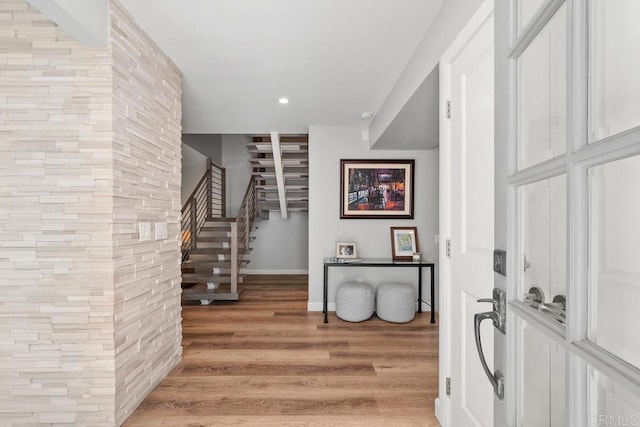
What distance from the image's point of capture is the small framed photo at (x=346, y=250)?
4379 millimetres

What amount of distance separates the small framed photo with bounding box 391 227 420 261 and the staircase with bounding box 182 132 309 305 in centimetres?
204

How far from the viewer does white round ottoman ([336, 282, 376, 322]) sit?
13.1 ft

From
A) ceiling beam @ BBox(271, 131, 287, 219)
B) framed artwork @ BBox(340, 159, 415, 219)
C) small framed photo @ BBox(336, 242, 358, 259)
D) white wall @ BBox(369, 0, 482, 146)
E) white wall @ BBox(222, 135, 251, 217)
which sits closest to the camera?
white wall @ BBox(369, 0, 482, 146)

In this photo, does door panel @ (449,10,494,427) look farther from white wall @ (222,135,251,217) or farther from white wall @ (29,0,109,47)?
white wall @ (222,135,251,217)

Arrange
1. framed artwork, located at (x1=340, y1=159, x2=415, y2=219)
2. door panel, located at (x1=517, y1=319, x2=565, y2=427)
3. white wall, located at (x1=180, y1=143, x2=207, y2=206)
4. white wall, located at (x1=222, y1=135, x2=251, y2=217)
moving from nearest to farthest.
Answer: door panel, located at (x1=517, y1=319, x2=565, y2=427)
framed artwork, located at (x1=340, y1=159, x2=415, y2=219)
white wall, located at (x1=180, y1=143, x2=207, y2=206)
white wall, located at (x1=222, y1=135, x2=251, y2=217)

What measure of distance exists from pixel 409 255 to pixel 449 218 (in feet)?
8.25

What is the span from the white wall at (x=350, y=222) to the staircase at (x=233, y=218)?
87 centimetres

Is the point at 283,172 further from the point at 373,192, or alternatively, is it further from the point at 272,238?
the point at 272,238

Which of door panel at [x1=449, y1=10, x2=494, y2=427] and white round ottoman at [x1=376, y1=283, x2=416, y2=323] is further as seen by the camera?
white round ottoman at [x1=376, y1=283, x2=416, y2=323]

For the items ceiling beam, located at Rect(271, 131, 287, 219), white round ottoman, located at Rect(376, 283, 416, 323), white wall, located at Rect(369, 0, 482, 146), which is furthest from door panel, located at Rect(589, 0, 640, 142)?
ceiling beam, located at Rect(271, 131, 287, 219)

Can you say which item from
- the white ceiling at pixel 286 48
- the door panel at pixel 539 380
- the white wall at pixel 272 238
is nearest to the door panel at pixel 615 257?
the door panel at pixel 539 380

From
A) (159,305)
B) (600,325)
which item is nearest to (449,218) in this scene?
(600,325)

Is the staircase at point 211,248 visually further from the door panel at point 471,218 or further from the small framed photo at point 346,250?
the door panel at point 471,218

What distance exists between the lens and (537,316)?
655 mm
